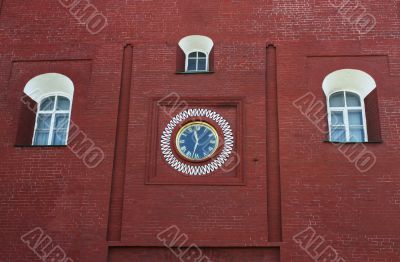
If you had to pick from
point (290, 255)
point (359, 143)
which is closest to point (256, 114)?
point (359, 143)

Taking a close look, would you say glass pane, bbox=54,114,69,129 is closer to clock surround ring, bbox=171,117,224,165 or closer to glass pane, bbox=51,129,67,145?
glass pane, bbox=51,129,67,145

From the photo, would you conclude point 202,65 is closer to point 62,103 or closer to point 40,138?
point 62,103

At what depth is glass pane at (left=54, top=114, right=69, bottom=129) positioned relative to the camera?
40.1ft

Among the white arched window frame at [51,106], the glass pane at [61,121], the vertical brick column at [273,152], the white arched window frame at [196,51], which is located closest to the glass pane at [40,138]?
the white arched window frame at [51,106]

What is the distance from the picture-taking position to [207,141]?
11.4 metres

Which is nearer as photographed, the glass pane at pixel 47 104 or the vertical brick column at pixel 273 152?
the vertical brick column at pixel 273 152

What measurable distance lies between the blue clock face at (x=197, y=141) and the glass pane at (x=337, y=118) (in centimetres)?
238

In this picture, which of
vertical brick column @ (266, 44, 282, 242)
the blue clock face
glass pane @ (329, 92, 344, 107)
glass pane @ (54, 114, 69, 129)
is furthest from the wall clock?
glass pane @ (329, 92, 344, 107)

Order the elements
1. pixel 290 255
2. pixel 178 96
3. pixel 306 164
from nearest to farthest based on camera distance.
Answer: pixel 290 255 → pixel 306 164 → pixel 178 96

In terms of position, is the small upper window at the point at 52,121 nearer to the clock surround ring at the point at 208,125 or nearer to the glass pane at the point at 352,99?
the clock surround ring at the point at 208,125

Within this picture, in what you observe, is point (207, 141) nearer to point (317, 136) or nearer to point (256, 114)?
point (256, 114)

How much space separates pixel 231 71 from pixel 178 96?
1.16 metres

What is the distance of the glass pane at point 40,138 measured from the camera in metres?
12.1

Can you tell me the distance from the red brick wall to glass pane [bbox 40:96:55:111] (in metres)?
0.62
